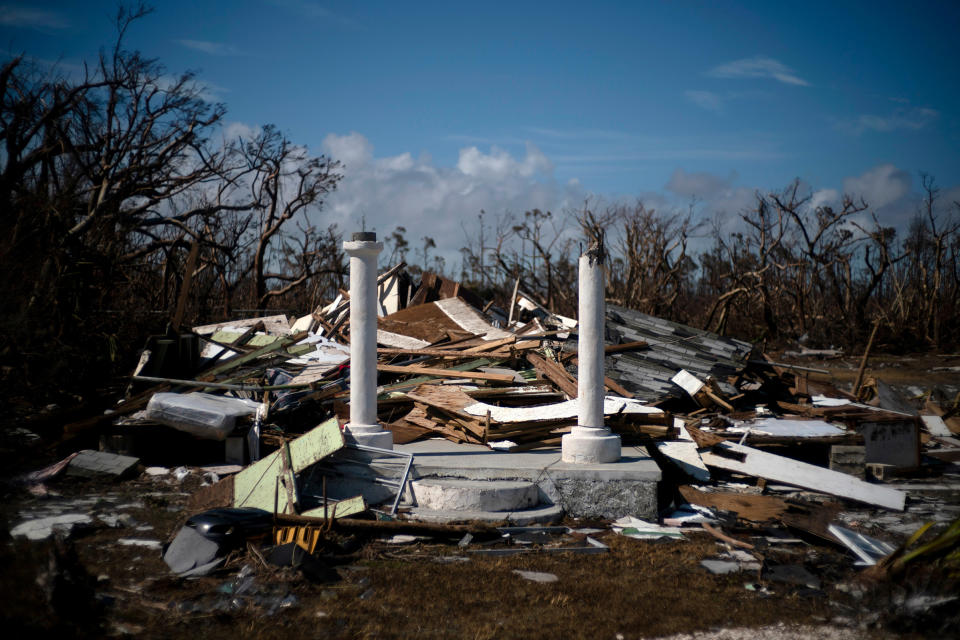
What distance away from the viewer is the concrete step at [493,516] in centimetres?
696

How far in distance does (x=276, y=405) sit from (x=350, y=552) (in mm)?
3874

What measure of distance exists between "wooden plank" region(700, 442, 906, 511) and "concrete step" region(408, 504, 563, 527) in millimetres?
2696

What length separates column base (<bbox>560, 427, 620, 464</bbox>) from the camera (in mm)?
7707

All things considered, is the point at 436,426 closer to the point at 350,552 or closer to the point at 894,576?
the point at 350,552

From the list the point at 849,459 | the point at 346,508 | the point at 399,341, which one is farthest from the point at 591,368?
the point at 399,341

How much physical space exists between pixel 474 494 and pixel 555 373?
386cm

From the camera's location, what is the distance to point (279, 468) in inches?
289

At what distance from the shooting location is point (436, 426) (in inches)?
368

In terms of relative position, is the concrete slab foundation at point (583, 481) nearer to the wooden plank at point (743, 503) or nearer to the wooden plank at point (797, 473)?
the wooden plank at point (743, 503)

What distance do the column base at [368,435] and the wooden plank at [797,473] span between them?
3.90 m

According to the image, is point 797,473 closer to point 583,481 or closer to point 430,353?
point 583,481

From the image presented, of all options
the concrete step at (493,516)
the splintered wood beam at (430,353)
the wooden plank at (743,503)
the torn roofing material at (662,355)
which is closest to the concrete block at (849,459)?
the wooden plank at (743,503)

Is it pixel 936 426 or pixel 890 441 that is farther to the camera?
pixel 936 426

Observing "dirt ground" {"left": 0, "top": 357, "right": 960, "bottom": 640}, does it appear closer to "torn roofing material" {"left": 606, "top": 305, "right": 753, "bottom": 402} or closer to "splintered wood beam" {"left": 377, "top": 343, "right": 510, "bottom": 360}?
"torn roofing material" {"left": 606, "top": 305, "right": 753, "bottom": 402}
